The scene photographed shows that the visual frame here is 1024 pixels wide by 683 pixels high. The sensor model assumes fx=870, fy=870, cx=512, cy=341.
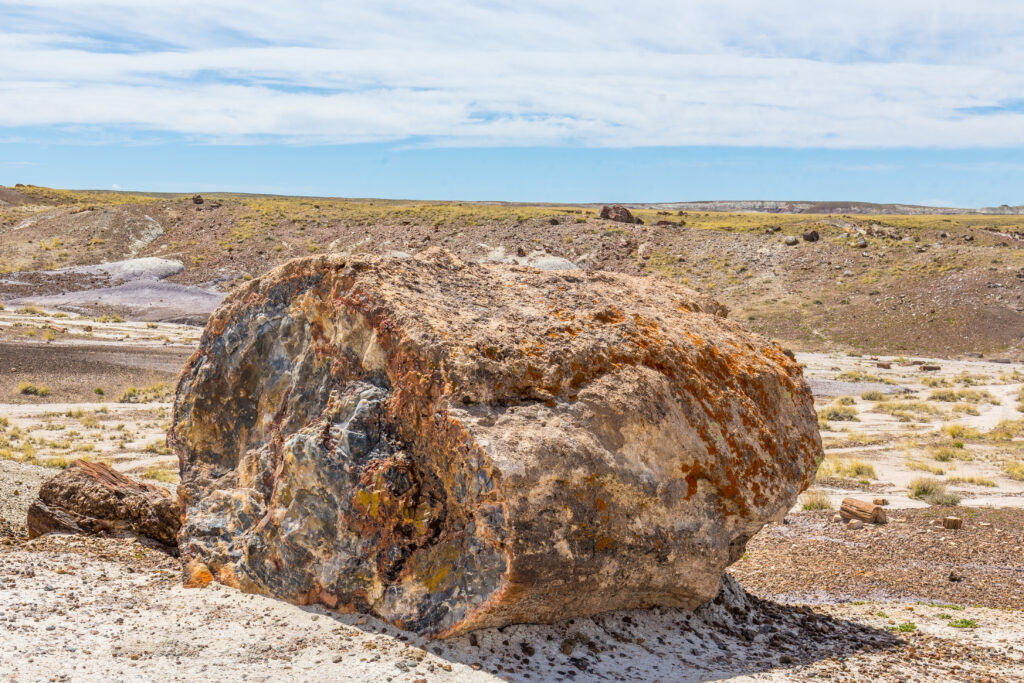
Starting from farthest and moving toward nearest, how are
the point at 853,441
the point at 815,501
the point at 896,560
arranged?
the point at 853,441 < the point at 815,501 < the point at 896,560

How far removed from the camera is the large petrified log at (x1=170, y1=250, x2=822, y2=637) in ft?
21.9

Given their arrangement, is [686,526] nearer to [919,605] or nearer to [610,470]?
[610,470]

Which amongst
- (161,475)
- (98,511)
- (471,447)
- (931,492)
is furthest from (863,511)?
(161,475)

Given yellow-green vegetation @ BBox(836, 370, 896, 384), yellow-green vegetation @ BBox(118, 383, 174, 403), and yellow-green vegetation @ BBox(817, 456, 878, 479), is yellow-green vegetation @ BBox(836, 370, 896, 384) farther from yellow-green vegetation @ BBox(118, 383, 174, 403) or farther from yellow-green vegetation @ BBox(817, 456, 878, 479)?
yellow-green vegetation @ BBox(118, 383, 174, 403)

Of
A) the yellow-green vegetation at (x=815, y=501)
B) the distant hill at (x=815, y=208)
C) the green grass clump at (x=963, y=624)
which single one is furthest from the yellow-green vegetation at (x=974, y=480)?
the distant hill at (x=815, y=208)

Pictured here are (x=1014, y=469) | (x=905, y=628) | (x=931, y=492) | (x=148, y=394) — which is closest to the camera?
(x=905, y=628)

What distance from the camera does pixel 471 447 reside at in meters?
6.59

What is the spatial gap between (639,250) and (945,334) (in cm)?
2469

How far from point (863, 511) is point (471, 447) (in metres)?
11.0

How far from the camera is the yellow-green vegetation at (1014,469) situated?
19641 millimetres

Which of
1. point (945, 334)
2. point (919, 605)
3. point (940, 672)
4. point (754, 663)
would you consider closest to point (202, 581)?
point (754, 663)

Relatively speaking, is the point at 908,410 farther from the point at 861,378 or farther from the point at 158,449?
the point at 158,449

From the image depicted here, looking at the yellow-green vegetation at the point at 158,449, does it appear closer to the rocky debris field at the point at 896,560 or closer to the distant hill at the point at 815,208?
the rocky debris field at the point at 896,560

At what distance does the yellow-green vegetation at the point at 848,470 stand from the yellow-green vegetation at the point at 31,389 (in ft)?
75.9
